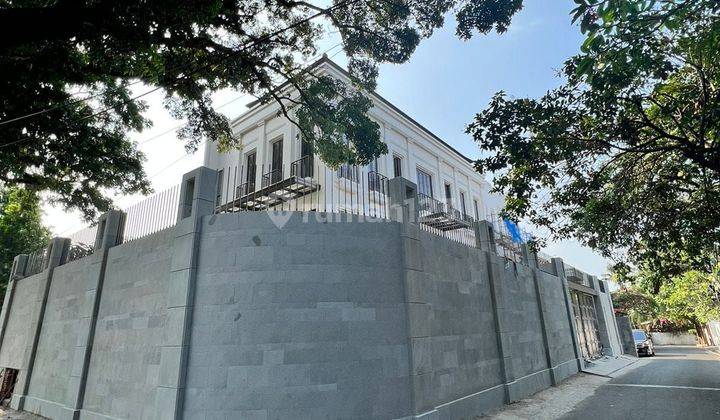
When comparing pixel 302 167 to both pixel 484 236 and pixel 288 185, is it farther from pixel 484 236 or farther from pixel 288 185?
pixel 484 236

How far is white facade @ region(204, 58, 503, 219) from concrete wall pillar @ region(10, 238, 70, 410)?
506cm

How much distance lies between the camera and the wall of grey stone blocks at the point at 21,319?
9.99m

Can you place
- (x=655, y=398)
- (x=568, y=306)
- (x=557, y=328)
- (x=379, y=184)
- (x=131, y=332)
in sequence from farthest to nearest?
(x=568, y=306) < (x=557, y=328) < (x=655, y=398) < (x=379, y=184) < (x=131, y=332)

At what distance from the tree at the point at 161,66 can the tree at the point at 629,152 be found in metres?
1.91

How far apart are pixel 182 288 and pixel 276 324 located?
1594mm

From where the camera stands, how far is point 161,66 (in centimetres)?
686

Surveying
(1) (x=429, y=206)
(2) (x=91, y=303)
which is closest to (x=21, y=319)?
(2) (x=91, y=303)

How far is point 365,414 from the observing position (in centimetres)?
522

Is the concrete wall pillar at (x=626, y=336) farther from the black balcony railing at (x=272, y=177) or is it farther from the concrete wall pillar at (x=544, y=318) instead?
the black balcony railing at (x=272, y=177)

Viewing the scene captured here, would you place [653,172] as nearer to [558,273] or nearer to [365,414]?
[365,414]

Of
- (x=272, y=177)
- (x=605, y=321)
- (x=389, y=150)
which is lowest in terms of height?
(x=605, y=321)

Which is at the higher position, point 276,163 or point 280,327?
point 276,163

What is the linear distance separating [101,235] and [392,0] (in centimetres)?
839

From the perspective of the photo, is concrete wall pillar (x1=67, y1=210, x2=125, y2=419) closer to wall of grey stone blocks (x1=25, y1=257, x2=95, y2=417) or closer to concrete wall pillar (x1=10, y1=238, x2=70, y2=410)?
wall of grey stone blocks (x1=25, y1=257, x2=95, y2=417)
